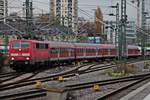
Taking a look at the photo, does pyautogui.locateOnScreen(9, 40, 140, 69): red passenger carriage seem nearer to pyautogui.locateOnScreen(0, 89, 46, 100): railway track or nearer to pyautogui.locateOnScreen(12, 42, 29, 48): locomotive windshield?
pyautogui.locateOnScreen(12, 42, 29, 48): locomotive windshield

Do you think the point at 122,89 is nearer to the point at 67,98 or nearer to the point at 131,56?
the point at 67,98

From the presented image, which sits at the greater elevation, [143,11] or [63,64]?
[143,11]

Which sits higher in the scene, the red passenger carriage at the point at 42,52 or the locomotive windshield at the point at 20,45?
the locomotive windshield at the point at 20,45

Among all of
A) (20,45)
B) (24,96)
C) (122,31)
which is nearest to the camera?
(24,96)

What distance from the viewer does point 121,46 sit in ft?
135

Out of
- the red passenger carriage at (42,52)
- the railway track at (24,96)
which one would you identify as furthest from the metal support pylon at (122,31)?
the railway track at (24,96)

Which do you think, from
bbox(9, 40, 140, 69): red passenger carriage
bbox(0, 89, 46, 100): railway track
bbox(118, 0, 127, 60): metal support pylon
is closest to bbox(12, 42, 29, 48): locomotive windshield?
bbox(9, 40, 140, 69): red passenger carriage

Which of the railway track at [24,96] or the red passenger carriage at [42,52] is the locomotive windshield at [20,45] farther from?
the railway track at [24,96]

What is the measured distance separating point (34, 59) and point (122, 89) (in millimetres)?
14451

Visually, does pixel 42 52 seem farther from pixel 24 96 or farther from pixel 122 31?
pixel 24 96

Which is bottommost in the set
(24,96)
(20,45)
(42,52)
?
(24,96)

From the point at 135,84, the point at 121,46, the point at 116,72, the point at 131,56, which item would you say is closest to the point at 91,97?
the point at 135,84

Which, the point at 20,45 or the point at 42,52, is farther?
the point at 42,52

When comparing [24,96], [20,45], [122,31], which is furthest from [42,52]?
[24,96]
